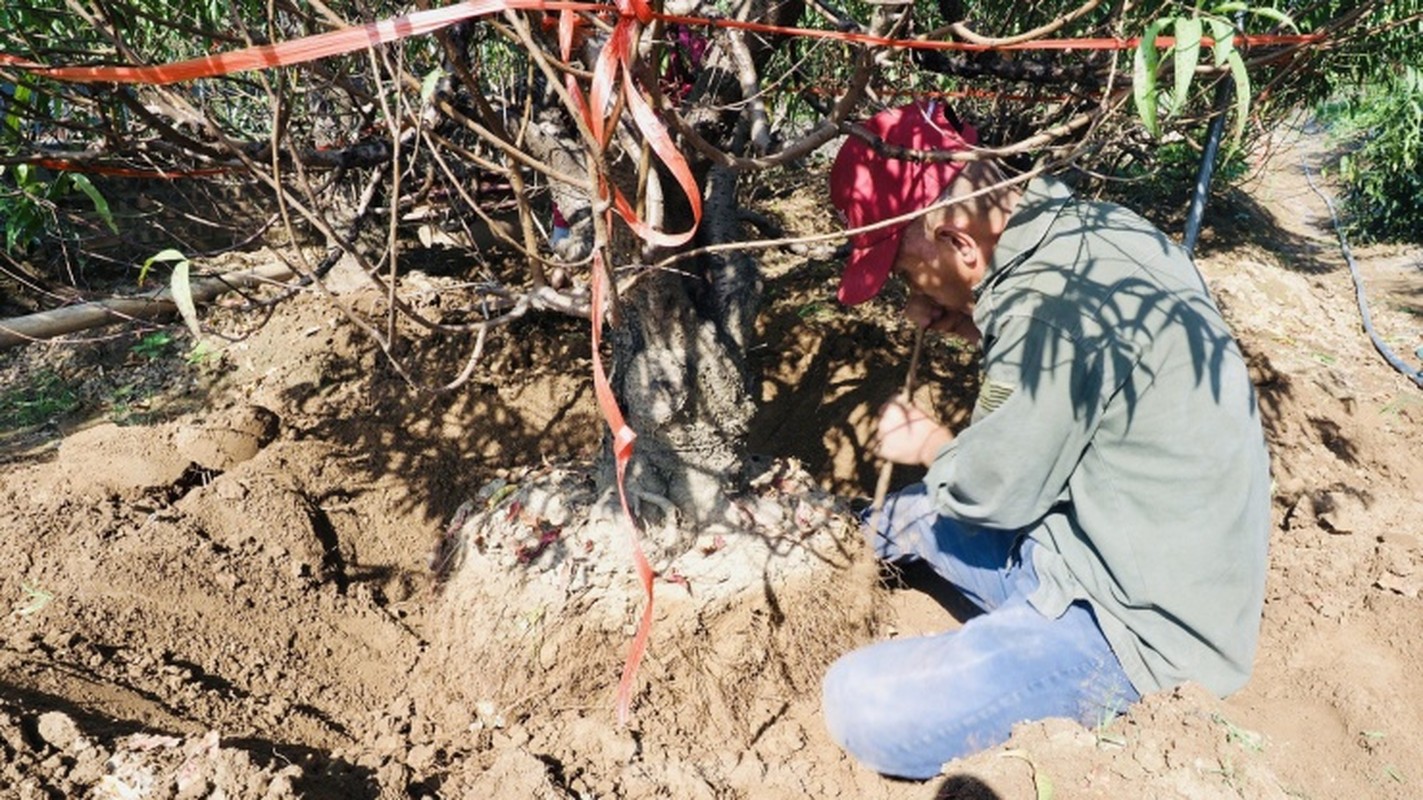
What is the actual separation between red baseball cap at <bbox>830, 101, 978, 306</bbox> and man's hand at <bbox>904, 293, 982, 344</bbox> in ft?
0.74

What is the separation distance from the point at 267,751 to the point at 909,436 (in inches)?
67.5

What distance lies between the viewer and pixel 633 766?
83.9 inches

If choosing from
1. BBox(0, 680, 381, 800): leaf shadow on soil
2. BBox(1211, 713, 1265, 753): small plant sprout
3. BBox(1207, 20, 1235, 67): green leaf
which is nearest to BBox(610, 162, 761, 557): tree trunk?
BBox(0, 680, 381, 800): leaf shadow on soil

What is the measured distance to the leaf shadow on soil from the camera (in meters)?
1.83

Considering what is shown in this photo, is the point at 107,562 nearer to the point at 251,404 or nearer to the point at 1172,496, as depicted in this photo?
the point at 251,404

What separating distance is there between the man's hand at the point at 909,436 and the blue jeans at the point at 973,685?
0.31m

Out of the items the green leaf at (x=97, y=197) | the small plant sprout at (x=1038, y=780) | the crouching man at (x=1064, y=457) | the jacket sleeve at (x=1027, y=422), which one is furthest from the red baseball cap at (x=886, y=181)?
the green leaf at (x=97, y=197)

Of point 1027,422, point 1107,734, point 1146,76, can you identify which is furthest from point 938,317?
point 1146,76

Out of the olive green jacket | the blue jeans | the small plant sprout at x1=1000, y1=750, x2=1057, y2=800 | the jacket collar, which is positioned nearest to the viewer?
the small plant sprout at x1=1000, y1=750, x2=1057, y2=800

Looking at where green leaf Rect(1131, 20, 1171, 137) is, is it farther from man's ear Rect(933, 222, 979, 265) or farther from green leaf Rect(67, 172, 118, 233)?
green leaf Rect(67, 172, 118, 233)

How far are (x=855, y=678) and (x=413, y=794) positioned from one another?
108cm

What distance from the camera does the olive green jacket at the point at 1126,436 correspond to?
1.80 m

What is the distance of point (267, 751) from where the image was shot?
77.9 inches

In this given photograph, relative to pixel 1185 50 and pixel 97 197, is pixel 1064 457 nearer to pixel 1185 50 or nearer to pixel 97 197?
pixel 1185 50
